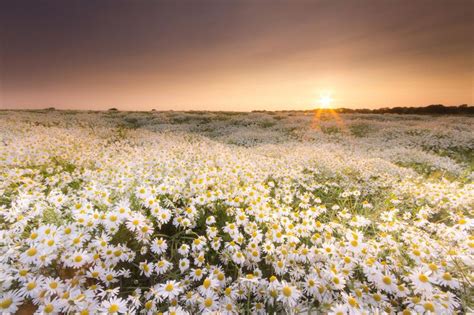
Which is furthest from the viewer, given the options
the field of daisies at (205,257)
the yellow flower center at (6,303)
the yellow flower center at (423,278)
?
the yellow flower center at (423,278)

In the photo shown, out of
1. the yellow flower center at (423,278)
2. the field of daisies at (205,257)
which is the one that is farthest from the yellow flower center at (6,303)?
the yellow flower center at (423,278)

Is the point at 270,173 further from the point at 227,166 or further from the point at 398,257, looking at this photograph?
the point at 398,257

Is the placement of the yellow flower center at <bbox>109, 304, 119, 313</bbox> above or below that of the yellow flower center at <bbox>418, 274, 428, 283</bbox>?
below

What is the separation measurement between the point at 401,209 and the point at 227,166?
4.43 m

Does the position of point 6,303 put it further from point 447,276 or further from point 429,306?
point 447,276

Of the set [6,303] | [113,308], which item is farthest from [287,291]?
[6,303]

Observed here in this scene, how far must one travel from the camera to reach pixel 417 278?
8.76ft

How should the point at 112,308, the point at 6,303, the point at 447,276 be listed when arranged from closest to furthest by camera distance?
the point at 6,303, the point at 112,308, the point at 447,276

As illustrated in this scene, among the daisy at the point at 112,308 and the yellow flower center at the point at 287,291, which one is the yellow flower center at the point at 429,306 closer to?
the yellow flower center at the point at 287,291

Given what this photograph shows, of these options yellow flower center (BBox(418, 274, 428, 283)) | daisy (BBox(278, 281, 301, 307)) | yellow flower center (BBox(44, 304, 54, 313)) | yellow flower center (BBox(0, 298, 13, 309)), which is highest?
yellow flower center (BBox(0, 298, 13, 309))

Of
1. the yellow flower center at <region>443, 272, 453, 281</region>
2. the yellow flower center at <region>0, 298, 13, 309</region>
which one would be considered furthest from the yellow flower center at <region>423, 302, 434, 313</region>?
the yellow flower center at <region>0, 298, 13, 309</region>

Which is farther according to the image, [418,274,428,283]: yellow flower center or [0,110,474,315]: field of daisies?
[418,274,428,283]: yellow flower center

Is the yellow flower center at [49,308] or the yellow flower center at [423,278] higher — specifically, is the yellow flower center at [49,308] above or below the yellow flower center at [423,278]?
above

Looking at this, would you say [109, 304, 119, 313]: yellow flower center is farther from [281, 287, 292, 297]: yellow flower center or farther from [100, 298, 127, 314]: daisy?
[281, 287, 292, 297]: yellow flower center
